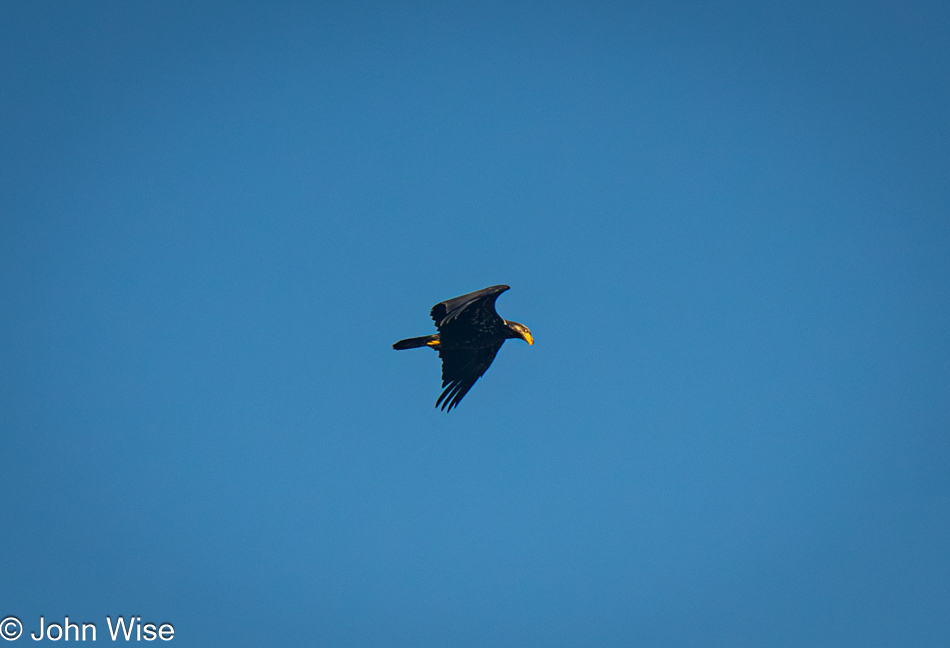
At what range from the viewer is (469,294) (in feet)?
56.6

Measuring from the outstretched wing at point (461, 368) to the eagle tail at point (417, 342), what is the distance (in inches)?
17.1

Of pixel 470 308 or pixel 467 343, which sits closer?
pixel 470 308

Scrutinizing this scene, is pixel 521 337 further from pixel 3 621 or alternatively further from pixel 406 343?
pixel 3 621

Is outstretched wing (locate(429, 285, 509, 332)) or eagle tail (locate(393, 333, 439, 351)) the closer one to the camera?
outstretched wing (locate(429, 285, 509, 332))

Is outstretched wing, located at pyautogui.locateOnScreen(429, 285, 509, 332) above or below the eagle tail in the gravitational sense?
below

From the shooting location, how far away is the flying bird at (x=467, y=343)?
60.4 ft

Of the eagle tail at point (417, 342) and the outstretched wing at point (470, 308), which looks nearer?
the outstretched wing at point (470, 308)

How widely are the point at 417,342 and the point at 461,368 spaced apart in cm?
119

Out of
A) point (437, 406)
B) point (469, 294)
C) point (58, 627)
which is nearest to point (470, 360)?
point (437, 406)

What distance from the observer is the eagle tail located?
18766 mm

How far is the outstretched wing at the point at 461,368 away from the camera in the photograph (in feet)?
62.5

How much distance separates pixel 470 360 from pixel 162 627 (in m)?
10.9

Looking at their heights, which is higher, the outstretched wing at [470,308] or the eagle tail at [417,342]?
the eagle tail at [417,342]

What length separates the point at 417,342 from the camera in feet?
61.8
